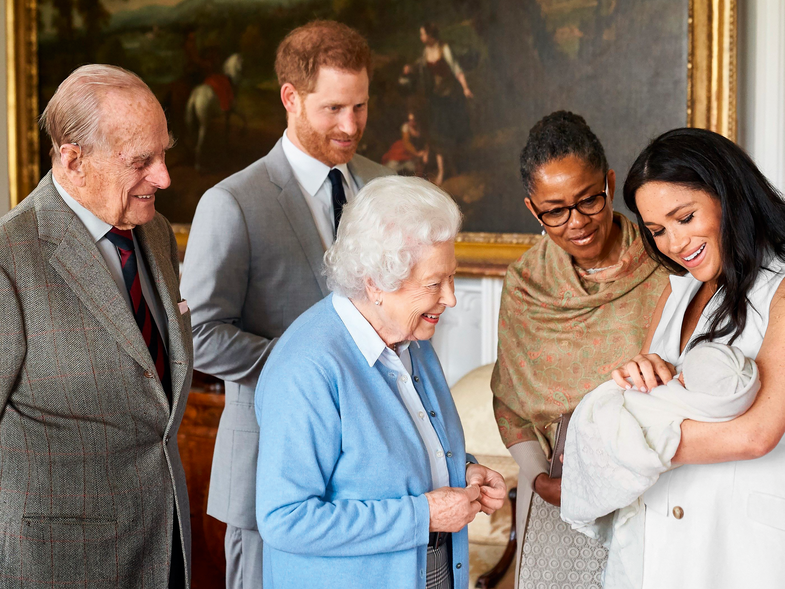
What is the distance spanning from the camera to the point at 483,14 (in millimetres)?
3941

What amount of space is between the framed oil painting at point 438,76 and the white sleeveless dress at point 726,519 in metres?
2.06

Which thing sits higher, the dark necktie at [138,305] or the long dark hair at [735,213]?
the long dark hair at [735,213]

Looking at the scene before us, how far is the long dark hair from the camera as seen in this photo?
1.76 meters

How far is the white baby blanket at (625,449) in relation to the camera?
1.64m

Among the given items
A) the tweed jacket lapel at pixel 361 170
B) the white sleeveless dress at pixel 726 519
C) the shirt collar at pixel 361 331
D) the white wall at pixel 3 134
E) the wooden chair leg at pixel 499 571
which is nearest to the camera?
the white sleeveless dress at pixel 726 519

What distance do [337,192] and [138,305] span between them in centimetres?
111

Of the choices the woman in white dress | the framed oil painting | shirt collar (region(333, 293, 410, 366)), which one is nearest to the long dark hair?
the woman in white dress

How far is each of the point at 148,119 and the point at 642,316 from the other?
1.62 meters

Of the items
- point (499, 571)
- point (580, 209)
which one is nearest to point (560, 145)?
point (580, 209)

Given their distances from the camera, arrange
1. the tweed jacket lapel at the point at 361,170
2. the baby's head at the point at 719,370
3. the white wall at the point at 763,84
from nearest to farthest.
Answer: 1. the baby's head at the point at 719,370
2. the tweed jacket lapel at the point at 361,170
3. the white wall at the point at 763,84

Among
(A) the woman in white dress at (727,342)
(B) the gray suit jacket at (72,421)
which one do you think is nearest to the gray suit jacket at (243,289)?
(B) the gray suit jacket at (72,421)

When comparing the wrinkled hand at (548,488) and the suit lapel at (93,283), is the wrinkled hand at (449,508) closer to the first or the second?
the wrinkled hand at (548,488)

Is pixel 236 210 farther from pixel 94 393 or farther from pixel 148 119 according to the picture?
pixel 94 393

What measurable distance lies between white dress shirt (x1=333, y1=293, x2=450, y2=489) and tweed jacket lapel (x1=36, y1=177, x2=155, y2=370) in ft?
1.74
